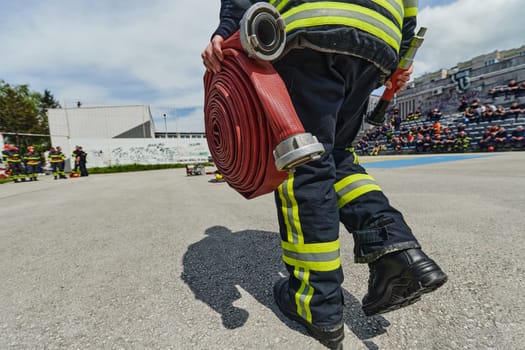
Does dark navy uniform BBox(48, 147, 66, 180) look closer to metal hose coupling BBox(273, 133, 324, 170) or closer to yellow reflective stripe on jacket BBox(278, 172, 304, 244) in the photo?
yellow reflective stripe on jacket BBox(278, 172, 304, 244)

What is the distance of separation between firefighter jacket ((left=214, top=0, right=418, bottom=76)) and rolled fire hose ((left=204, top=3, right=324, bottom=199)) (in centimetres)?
12

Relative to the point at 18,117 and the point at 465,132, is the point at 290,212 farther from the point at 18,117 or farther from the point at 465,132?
the point at 18,117

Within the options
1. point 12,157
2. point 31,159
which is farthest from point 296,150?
point 12,157

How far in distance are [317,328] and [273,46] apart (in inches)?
28.6

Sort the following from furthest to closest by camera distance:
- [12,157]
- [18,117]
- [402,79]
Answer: [18,117] < [12,157] < [402,79]

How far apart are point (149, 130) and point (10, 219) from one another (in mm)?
25689

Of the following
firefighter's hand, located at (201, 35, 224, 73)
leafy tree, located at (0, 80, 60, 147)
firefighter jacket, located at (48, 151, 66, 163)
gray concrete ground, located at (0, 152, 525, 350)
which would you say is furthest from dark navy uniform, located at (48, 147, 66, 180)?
leafy tree, located at (0, 80, 60, 147)

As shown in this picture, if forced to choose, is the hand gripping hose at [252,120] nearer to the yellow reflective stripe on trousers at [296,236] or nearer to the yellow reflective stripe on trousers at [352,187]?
the yellow reflective stripe on trousers at [296,236]

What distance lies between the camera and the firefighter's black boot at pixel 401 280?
0.68 meters

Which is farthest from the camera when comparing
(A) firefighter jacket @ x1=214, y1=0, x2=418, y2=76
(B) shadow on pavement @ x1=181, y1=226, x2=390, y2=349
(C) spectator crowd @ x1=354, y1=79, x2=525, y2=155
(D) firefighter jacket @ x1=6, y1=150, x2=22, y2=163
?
(C) spectator crowd @ x1=354, y1=79, x2=525, y2=155

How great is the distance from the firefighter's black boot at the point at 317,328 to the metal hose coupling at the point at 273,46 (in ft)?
1.48

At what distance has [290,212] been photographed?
750 mm

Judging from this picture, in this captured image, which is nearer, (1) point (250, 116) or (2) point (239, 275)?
(1) point (250, 116)

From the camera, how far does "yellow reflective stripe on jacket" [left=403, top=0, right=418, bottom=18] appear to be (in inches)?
35.3
